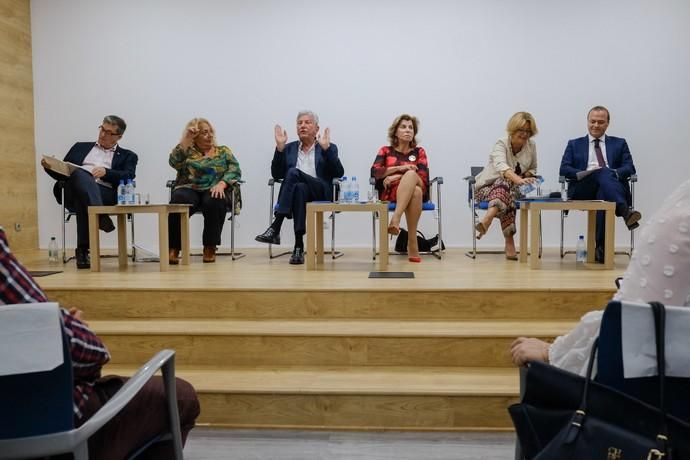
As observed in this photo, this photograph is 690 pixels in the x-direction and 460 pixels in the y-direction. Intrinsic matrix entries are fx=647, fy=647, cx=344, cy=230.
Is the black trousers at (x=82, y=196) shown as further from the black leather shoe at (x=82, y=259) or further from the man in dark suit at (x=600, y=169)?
the man in dark suit at (x=600, y=169)

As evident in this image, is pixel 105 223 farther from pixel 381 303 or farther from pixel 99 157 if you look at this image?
pixel 381 303

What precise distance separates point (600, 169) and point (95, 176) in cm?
371

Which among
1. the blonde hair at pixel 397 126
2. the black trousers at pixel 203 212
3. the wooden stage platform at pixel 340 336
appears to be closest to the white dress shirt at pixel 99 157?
the black trousers at pixel 203 212

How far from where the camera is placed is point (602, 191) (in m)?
4.61

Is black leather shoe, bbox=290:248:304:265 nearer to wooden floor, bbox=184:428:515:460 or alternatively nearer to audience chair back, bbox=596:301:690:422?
wooden floor, bbox=184:428:515:460

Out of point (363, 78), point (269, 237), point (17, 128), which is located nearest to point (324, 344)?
point (269, 237)

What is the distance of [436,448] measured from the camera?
7.80 ft

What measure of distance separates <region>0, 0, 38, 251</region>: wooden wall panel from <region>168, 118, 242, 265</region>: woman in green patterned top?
1.95 metres

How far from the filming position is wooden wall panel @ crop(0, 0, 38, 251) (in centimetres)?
585

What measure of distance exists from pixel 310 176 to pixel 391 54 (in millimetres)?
1999

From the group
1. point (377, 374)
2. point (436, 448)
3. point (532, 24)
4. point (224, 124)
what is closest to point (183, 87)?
point (224, 124)

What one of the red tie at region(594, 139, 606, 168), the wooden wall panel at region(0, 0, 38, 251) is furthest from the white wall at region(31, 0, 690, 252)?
the red tie at region(594, 139, 606, 168)

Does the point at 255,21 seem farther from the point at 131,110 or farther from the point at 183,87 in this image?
the point at 131,110

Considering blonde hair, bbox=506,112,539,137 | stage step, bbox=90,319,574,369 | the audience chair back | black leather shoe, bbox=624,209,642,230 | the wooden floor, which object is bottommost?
the wooden floor
